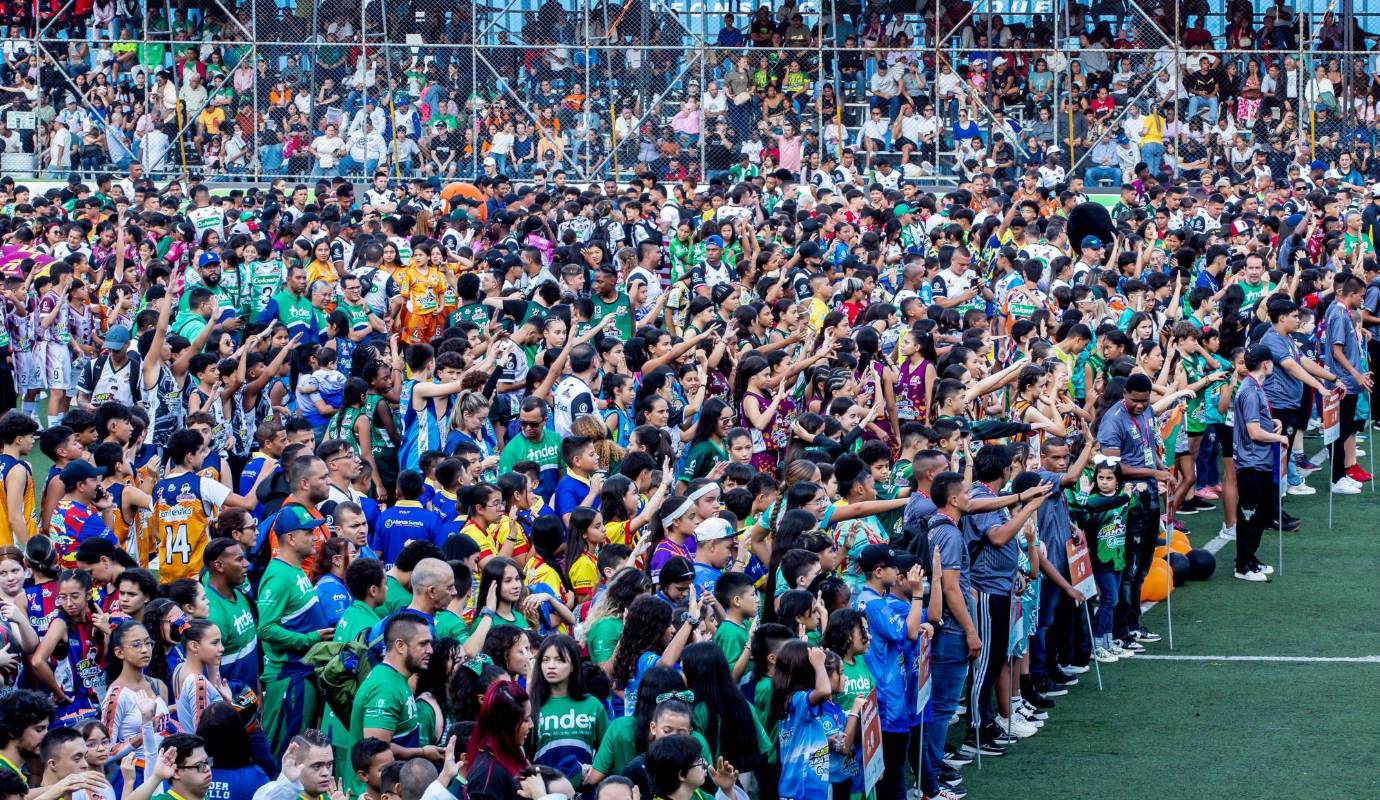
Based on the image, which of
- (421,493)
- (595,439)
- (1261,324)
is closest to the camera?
(421,493)

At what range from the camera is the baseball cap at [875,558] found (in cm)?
836

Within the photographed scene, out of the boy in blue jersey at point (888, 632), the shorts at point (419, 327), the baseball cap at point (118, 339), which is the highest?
the baseball cap at point (118, 339)

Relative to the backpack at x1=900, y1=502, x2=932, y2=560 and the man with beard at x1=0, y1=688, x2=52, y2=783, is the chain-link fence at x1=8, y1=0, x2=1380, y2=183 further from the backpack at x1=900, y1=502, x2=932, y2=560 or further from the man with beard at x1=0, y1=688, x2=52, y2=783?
the man with beard at x1=0, y1=688, x2=52, y2=783

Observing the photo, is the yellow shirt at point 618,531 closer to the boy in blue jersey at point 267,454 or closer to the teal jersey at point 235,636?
the teal jersey at point 235,636

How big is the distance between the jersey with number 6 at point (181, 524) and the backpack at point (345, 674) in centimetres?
215

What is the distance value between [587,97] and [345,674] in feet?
61.6

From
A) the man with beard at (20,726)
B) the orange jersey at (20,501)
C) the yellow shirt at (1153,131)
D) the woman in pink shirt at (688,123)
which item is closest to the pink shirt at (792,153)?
the woman in pink shirt at (688,123)

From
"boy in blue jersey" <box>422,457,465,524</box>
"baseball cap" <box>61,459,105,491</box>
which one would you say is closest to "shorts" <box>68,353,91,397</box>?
"baseball cap" <box>61,459,105,491</box>

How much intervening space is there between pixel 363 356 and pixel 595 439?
261 cm

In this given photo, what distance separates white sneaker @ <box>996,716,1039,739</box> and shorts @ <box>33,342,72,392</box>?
381 inches

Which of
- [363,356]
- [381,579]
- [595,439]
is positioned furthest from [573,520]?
[363,356]

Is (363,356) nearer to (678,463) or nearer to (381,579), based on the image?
(678,463)

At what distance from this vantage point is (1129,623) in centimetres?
1191

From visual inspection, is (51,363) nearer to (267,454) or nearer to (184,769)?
(267,454)
